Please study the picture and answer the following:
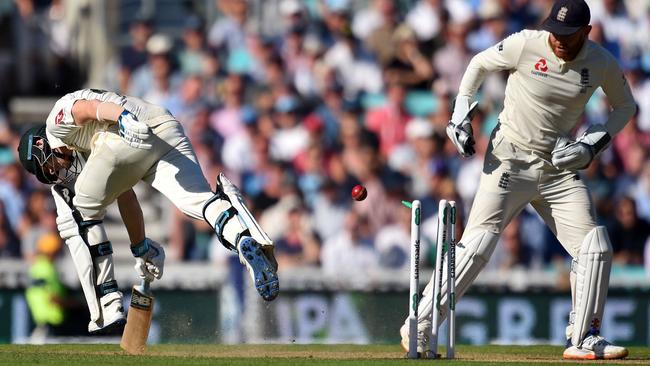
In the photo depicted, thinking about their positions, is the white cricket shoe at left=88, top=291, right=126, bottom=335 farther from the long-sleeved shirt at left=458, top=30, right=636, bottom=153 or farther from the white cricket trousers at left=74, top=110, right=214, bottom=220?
the long-sleeved shirt at left=458, top=30, right=636, bottom=153

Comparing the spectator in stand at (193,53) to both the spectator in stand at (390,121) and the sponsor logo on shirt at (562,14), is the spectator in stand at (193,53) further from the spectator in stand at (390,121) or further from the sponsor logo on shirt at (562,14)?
the sponsor logo on shirt at (562,14)

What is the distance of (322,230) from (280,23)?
14.3 ft

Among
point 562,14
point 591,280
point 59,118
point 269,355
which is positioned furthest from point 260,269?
point 562,14

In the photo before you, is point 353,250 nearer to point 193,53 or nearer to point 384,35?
point 384,35

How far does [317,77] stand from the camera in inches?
674

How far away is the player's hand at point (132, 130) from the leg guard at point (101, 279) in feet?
3.37

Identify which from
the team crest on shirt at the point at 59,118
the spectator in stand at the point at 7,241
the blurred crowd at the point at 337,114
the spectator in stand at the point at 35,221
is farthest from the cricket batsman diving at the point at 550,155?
the spectator in stand at the point at 7,241

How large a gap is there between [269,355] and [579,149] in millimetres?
2714

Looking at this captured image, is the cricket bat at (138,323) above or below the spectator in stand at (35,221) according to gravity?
above

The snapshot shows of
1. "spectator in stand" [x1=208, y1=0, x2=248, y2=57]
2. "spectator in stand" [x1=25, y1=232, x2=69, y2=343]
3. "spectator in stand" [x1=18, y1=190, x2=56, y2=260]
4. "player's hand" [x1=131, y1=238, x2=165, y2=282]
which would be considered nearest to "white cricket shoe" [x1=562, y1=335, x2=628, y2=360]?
"player's hand" [x1=131, y1=238, x2=165, y2=282]

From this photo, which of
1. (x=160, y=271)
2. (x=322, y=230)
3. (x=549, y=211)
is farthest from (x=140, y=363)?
(x=322, y=230)

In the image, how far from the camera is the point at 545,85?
31.7ft

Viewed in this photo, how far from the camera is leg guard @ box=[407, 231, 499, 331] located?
965 centimetres

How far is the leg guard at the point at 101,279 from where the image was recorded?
399 inches
